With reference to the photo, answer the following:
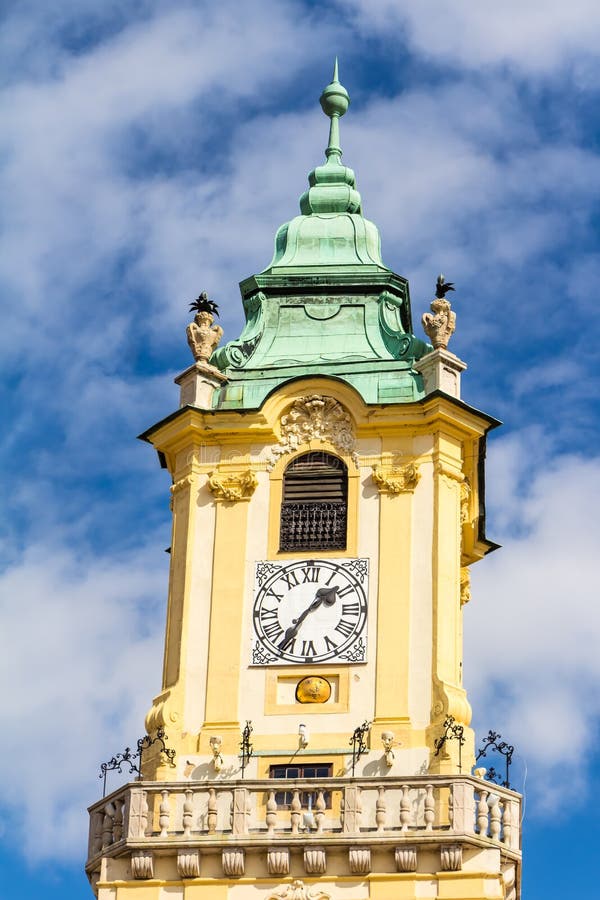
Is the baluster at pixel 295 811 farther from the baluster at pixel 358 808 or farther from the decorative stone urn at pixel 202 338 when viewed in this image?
the decorative stone urn at pixel 202 338

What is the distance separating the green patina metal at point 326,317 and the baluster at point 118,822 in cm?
672

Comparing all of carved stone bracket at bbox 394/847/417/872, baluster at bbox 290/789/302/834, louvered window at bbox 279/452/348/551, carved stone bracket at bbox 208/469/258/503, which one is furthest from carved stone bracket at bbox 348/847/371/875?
carved stone bracket at bbox 208/469/258/503

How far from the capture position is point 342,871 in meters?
35.5

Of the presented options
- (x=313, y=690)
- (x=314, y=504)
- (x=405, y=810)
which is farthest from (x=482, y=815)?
(x=314, y=504)

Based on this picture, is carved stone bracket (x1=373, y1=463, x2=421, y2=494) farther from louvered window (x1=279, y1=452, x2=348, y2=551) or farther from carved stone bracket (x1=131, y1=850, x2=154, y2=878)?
carved stone bracket (x1=131, y1=850, x2=154, y2=878)

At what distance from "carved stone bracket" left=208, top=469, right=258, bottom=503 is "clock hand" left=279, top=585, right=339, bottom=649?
6.62 ft

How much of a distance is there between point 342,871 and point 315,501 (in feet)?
19.9

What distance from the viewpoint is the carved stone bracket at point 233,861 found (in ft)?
117

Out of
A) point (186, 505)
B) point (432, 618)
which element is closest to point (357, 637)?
point (432, 618)

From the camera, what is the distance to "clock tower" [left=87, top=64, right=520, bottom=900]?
35562mm

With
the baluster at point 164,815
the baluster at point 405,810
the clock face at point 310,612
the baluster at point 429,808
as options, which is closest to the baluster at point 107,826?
the baluster at point 164,815

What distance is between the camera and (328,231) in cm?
4266

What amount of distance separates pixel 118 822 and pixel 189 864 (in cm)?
135

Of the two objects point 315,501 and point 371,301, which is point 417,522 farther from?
→ point 371,301
